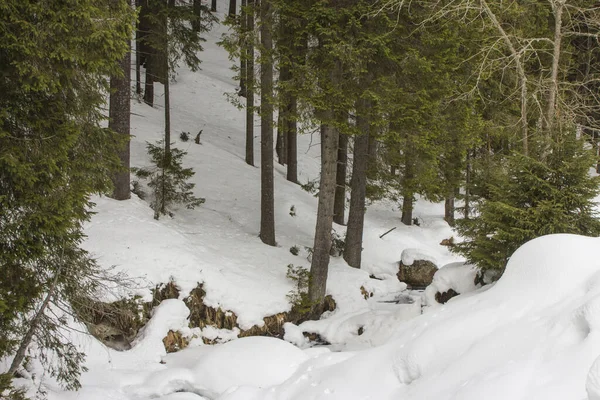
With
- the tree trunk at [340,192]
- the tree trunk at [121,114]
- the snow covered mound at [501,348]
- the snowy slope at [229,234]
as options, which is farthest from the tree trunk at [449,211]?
the snow covered mound at [501,348]

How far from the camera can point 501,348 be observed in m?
5.43

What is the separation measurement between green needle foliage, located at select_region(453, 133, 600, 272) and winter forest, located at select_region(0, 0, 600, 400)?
4 cm

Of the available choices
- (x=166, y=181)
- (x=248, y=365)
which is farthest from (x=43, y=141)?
(x=166, y=181)

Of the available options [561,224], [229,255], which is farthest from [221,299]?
[561,224]

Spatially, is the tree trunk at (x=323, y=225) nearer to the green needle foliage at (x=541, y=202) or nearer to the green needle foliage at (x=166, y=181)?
the green needle foliage at (x=541, y=202)

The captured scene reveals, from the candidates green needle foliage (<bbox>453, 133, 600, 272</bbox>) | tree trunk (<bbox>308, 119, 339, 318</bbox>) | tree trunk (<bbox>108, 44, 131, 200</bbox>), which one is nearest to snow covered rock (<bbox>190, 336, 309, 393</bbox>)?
tree trunk (<bbox>308, 119, 339, 318</bbox>)

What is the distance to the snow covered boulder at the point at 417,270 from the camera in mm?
15454

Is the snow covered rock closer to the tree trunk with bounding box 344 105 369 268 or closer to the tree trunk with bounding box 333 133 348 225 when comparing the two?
the tree trunk with bounding box 344 105 369 268

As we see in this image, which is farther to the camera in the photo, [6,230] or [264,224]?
[264,224]

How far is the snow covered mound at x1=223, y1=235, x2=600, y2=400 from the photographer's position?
4.66m

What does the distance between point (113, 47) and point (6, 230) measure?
8.33 ft

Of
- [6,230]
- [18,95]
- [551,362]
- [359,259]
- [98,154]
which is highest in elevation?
[18,95]

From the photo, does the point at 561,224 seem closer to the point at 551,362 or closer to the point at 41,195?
the point at 551,362

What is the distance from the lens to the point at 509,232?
8570 mm
